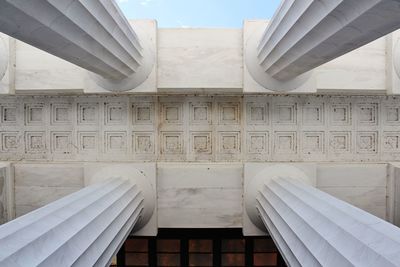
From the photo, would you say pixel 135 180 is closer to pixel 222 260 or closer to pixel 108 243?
pixel 108 243

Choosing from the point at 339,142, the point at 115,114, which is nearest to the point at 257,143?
the point at 339,142

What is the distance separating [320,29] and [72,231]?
403cm

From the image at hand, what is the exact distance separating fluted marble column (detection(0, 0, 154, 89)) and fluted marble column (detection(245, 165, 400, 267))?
13.2 feet

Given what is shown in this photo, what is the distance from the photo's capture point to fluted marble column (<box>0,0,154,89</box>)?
8.33 ft

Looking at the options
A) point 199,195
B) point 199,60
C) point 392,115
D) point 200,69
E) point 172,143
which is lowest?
point 199,195

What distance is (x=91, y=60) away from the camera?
4.17 m

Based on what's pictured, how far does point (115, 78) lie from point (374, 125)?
6.77m

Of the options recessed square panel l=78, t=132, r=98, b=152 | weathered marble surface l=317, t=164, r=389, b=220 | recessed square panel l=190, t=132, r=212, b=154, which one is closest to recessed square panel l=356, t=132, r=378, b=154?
weathered marble surface l=317, t=164, r=389, b=220

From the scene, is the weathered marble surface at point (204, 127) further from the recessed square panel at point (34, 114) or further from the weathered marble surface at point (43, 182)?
the weathered marble surface at point (43, 182)

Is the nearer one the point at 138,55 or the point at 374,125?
the point at 138,55

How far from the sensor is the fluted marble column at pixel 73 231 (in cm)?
236

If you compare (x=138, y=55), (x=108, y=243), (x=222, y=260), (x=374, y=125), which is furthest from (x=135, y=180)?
(x=374, y=125)

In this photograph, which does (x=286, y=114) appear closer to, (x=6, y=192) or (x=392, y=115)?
(x=392, y=115)

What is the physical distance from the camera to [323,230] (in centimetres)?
304
